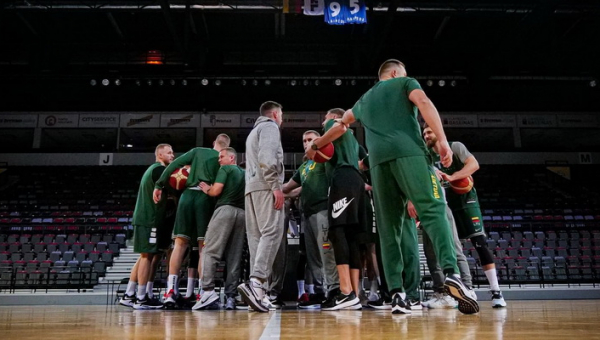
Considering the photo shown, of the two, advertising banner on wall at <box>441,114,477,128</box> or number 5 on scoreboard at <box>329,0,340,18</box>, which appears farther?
advertising banner on wall at <box>441,114,477,128</box>

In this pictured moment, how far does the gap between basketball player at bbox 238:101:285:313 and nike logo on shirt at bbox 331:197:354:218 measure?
40cm

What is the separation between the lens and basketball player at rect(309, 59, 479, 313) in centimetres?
245

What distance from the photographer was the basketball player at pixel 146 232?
4.43 meters

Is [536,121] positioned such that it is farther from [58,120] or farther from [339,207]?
[58,120]

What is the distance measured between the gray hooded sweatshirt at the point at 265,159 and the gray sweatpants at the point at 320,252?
2.14ft

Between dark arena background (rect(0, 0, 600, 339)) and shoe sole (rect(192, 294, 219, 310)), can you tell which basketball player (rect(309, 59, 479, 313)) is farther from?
dark arena background (rect(0, 0, 600, 339))

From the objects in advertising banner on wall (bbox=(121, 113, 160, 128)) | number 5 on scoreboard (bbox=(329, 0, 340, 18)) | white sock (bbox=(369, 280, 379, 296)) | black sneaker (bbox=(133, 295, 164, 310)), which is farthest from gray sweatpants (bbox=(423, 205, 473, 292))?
advertising banner on wall (bbox=(121, 113, 160, 128))

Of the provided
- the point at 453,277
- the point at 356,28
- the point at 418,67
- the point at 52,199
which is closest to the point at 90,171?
the point at 52,199

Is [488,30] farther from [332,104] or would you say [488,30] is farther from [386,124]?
[386,124]

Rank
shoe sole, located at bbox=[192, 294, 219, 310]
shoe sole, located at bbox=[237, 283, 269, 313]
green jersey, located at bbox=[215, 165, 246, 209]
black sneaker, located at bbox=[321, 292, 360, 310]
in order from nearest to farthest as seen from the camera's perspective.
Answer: shoe sole, located at bbox=[237, 283, 269, 313] → black sneaker, located at bbox=[321, 292, 360, 310] → shoe sole, located at bbox=[192, 294, 219, 310] → green jersey, located at bbox=[215, 165, 246, 209]

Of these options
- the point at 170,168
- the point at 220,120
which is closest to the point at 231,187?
the point at 170,168

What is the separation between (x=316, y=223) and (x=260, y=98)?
618 inches

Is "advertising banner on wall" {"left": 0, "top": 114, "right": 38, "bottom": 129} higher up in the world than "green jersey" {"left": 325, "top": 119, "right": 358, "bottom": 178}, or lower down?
higher up

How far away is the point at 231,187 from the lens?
4.19m
